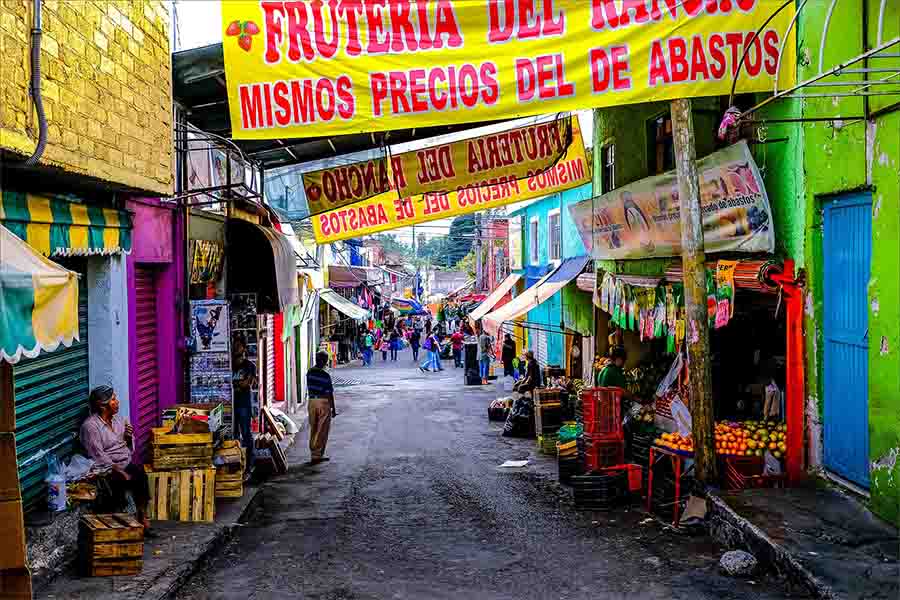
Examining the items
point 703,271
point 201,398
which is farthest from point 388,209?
point 703,271

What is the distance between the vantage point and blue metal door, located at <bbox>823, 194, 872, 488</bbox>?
8773 mm

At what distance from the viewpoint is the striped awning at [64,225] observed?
297 inches

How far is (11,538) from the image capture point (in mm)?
5875

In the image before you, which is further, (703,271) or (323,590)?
(703,271)

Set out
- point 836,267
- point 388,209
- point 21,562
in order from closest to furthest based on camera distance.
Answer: point 21,562 < point 836,267 < point 388,209

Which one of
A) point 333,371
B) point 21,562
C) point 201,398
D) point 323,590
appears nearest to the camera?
point 21,562

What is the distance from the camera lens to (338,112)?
8625 millimetres

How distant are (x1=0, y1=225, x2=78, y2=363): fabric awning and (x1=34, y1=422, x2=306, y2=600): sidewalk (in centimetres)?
271

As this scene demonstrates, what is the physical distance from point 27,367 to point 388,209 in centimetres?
762

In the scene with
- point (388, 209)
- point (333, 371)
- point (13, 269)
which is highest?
point (388, 209)

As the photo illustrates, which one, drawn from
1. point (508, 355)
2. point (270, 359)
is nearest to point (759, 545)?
point (270, 359)

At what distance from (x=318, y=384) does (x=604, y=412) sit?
5.65 metres

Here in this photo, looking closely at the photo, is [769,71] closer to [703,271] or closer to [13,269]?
[703,271]

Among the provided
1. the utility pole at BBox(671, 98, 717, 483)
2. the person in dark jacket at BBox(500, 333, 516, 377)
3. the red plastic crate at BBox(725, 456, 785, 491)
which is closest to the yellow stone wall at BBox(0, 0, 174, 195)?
the utility pole at BBox(671, 98, 717, 483)
